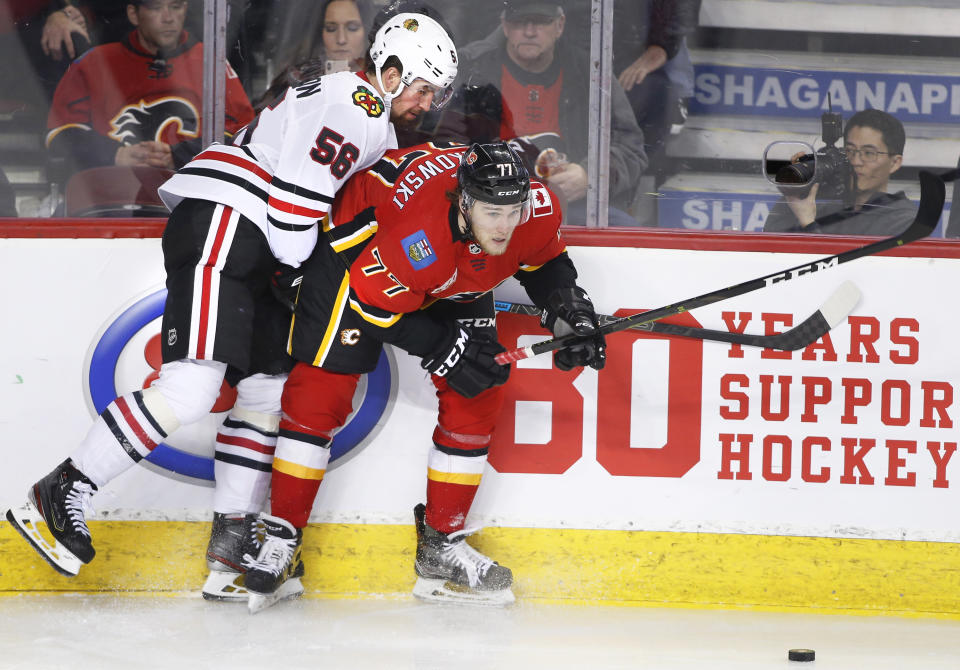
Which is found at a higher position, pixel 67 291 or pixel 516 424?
pixel 67 291

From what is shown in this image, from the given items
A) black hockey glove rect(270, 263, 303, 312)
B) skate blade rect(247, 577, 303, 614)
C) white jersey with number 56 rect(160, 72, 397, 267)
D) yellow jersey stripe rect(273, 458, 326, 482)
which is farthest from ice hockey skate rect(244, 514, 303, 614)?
white jersey with number 56 rect(160, 72, 397, 267)

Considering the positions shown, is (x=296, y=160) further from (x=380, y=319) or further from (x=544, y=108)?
(x=544, y=108)

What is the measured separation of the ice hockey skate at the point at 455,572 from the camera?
2598 mm

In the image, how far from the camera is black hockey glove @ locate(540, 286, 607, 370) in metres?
2.39

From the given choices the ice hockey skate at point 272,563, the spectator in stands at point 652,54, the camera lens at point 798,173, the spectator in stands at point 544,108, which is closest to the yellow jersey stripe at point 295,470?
the ice hockey skate at point 272,563

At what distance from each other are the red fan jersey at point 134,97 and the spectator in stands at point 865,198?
1452 mm

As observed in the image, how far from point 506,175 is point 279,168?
52 centimetres

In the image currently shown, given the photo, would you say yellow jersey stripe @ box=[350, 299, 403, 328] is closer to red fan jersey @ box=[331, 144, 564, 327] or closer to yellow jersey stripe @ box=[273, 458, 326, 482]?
red fan jersey @ box=[331, 144, 564, 327]

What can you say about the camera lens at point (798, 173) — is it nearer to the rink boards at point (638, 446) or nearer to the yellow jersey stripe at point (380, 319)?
the rink boards at point (638, 446)

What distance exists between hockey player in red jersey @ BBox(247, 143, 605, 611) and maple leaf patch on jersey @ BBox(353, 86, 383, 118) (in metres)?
0.16

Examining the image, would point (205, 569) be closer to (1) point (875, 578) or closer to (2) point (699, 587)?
(2) point (699, 587)

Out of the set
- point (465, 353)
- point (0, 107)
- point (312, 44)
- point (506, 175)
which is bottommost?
point (465, 353)

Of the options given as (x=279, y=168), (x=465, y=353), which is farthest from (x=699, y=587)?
(x=279, y=168)

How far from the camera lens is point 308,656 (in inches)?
88.2
